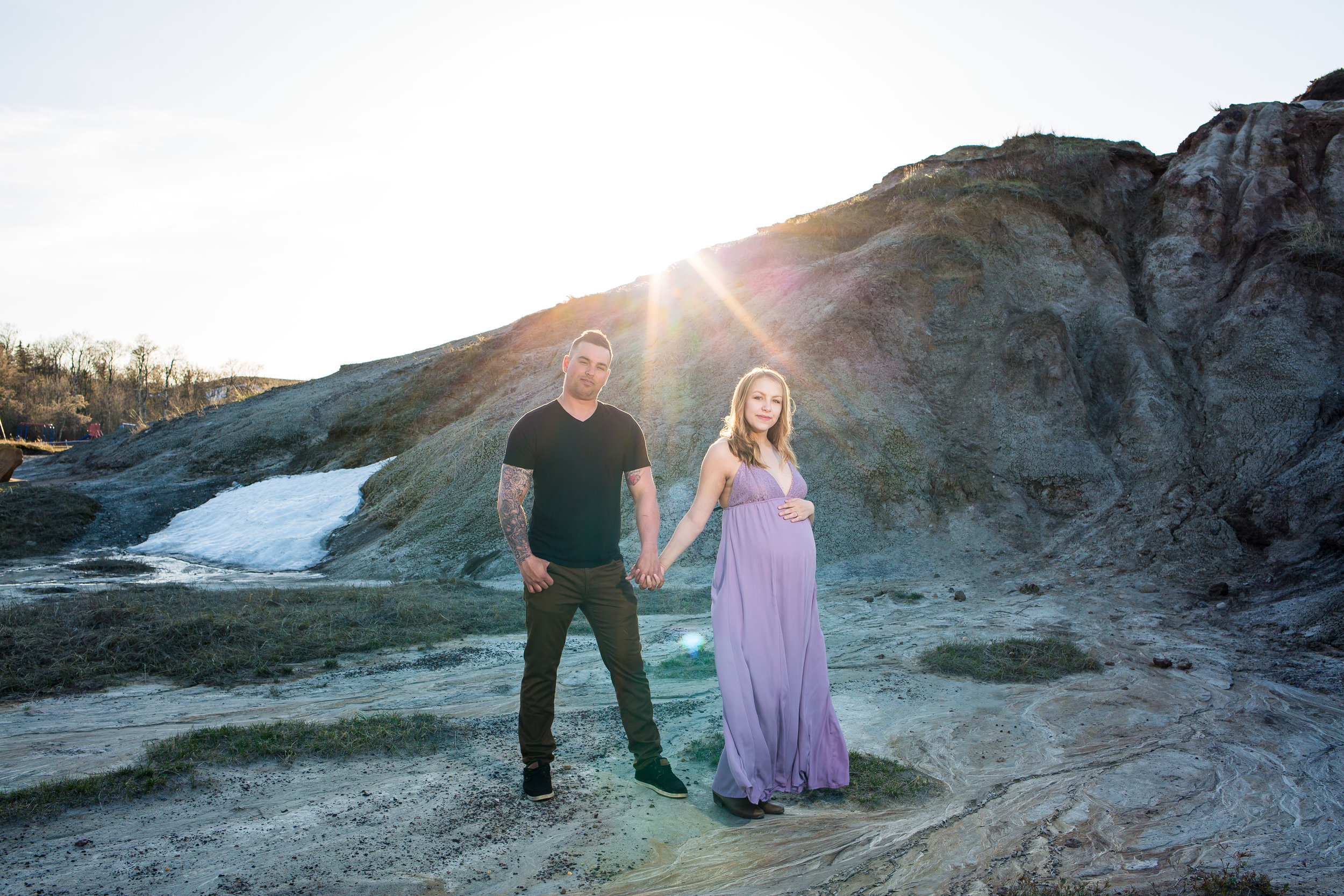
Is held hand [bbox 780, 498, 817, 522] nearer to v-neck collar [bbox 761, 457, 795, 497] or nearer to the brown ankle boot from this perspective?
v-neck collar [bbox 761, 457, 795, 497]

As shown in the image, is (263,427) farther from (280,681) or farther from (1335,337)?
(1335,337)

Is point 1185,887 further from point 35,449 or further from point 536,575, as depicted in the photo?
point 35,449

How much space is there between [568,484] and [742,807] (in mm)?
1802

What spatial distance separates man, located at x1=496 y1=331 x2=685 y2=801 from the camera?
3.93 meters

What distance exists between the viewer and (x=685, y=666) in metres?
7.05

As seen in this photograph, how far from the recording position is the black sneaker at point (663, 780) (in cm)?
400

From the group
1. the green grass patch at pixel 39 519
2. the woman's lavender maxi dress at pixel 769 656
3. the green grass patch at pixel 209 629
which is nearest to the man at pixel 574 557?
the woman's lavender maxi dress at pixel 769 656

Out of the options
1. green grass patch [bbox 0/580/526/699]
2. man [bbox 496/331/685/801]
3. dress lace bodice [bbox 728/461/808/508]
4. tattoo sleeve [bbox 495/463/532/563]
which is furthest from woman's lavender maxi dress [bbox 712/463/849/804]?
→ green grass patch [bbox 0/580/526/699]

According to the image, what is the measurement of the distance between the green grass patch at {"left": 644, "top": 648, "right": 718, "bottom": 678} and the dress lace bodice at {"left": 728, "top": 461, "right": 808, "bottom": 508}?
3.09m

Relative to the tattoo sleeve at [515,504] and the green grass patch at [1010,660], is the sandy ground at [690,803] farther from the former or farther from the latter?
the tattoo sleeve at [515,504]

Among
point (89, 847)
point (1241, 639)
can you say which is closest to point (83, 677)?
point (89, 847)

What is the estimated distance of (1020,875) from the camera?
3.29 metres

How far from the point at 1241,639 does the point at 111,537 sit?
2186 cm

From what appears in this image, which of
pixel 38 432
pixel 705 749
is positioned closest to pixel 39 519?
pixel 705 749
